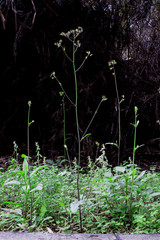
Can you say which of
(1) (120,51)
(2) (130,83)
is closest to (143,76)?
(2) (130,83)

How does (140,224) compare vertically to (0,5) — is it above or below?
below

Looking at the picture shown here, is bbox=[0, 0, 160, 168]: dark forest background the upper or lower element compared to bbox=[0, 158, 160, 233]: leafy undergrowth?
upper

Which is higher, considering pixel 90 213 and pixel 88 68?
pixel 88 68

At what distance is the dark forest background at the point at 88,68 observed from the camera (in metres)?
3.53

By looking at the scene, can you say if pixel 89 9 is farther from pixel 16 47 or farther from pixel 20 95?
pixel 20 95

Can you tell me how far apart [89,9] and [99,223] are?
9.87ft

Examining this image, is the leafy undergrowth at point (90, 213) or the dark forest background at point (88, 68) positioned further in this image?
the dark forest background at point (88, 68)

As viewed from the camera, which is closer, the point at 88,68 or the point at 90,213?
the point at 90,213

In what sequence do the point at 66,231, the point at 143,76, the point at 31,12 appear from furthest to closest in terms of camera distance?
the point at 143,76 < the point at 31,12 < the point at 66,231

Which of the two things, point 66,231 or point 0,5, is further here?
point 0,5

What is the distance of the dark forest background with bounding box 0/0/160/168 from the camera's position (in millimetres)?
3531

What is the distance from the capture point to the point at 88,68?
3590 mm

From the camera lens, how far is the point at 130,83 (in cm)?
359

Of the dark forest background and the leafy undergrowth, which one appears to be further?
the dark forest background
